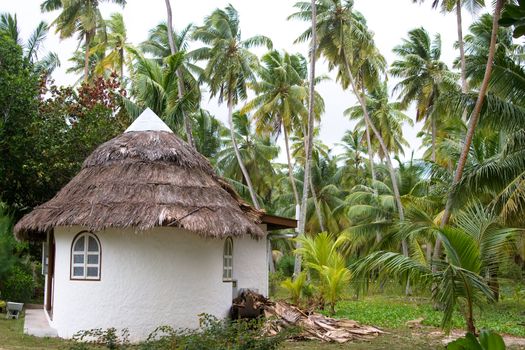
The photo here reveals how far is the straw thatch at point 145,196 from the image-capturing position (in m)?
11.6

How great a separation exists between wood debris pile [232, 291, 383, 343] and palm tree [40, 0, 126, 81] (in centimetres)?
1824

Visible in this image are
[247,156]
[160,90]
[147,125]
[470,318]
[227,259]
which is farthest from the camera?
[247,156]

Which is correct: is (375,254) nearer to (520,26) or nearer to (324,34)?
(520,26)

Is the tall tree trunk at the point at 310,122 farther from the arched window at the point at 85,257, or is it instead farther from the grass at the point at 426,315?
the arched window at the point at 85,257

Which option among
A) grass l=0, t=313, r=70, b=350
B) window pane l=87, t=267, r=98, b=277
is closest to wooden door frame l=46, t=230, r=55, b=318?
grass l=0, t=313, r=70, b=350

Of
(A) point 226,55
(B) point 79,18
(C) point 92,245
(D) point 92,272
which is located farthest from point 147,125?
(B) point 79,18

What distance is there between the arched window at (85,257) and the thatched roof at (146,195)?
2.00ft

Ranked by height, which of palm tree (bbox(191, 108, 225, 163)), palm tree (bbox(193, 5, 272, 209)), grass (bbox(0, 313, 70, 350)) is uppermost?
palm tree (bbox(193, 5, 272, 209))

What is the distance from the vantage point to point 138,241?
1190cm

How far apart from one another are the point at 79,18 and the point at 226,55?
7.85 metres

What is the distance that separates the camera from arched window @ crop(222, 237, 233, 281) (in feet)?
44.7

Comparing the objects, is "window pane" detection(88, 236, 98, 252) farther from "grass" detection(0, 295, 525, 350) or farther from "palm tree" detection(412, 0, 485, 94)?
"palm tree" detection(412, 0, 485, 94)

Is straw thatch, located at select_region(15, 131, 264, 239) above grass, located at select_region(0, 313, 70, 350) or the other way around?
above

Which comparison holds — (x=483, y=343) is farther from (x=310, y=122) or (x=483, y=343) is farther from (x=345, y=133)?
(x=345, y=133)
